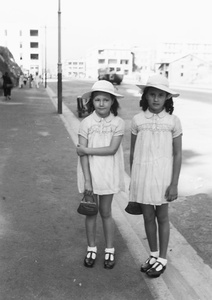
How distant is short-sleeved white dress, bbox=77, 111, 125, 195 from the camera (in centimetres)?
321

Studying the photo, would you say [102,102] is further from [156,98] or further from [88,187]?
[88,187]

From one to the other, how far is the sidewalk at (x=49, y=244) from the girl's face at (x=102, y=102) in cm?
143

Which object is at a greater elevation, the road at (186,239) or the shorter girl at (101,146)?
the shorter girl at (101,146)

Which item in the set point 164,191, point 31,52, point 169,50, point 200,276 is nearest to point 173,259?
point 200,276

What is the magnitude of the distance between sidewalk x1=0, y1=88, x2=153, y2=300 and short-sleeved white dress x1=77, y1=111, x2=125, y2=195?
0.77 metres

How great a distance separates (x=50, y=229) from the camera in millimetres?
4281

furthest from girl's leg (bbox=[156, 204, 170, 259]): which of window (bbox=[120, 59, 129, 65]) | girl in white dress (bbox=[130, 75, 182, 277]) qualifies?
window (bbox=[120, 59, 129, 65])

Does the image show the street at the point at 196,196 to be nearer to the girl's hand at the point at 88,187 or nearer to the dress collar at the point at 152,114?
the girl's hand at the point at 88,187

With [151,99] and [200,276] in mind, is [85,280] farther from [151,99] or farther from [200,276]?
[151,99]

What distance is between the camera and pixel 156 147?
308 centimetres

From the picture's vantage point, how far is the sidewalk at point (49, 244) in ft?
10.1

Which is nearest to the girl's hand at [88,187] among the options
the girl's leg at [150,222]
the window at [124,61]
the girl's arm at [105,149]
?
the girl's arm at [105,149]

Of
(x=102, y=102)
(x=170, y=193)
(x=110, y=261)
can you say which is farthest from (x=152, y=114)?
(x=110, y=261)

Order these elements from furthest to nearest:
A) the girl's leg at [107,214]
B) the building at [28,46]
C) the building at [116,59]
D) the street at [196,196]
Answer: the building at [116,59], the building at [28,46], the street at [196,196], the girl's leg at [107,214]
